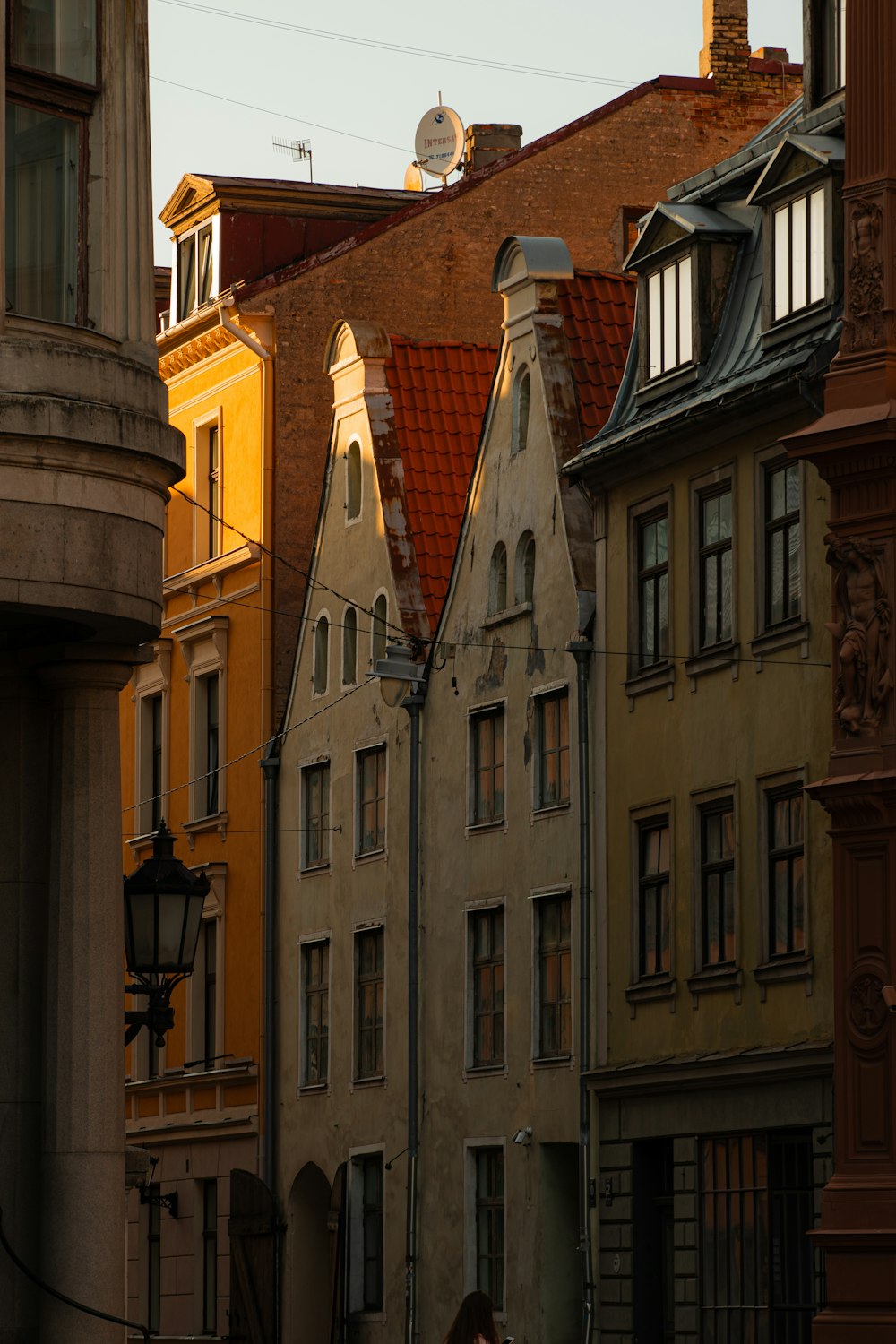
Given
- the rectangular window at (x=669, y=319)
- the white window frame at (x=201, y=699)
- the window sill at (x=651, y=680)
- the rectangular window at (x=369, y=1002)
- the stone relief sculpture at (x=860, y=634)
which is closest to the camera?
the stone relief sculpture at (x=860, y=634)

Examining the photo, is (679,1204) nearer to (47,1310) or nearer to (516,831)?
(516,831)

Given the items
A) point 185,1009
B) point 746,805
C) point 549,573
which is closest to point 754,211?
point 549,573

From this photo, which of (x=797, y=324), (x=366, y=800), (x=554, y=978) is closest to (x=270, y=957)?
(x=366, y=800)

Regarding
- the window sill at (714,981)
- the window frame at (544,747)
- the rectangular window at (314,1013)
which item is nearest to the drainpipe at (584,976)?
the window frame at (544,747)

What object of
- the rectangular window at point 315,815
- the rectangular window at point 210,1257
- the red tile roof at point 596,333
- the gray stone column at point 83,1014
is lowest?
the rectangular window at point 210,1257

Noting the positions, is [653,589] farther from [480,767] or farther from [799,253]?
[480,767]

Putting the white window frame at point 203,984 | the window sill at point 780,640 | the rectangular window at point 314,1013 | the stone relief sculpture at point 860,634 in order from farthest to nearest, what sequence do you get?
the white window frame at point 203,984 → the rectangular window at point 314,1013 → the window sill at point 780,640 → the stone relief sculpture at point 860,634

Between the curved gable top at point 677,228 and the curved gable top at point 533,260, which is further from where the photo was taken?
the curved gable top at point 533,260

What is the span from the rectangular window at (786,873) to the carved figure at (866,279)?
187 inches

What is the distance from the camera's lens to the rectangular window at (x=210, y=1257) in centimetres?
4191

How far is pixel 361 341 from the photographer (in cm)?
3903

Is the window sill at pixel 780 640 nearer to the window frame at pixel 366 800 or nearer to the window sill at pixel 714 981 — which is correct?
the window sill at pixel 714 981

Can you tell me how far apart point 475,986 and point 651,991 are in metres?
4.50

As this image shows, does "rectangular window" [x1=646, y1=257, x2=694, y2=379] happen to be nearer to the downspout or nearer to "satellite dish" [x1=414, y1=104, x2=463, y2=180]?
the downspout
